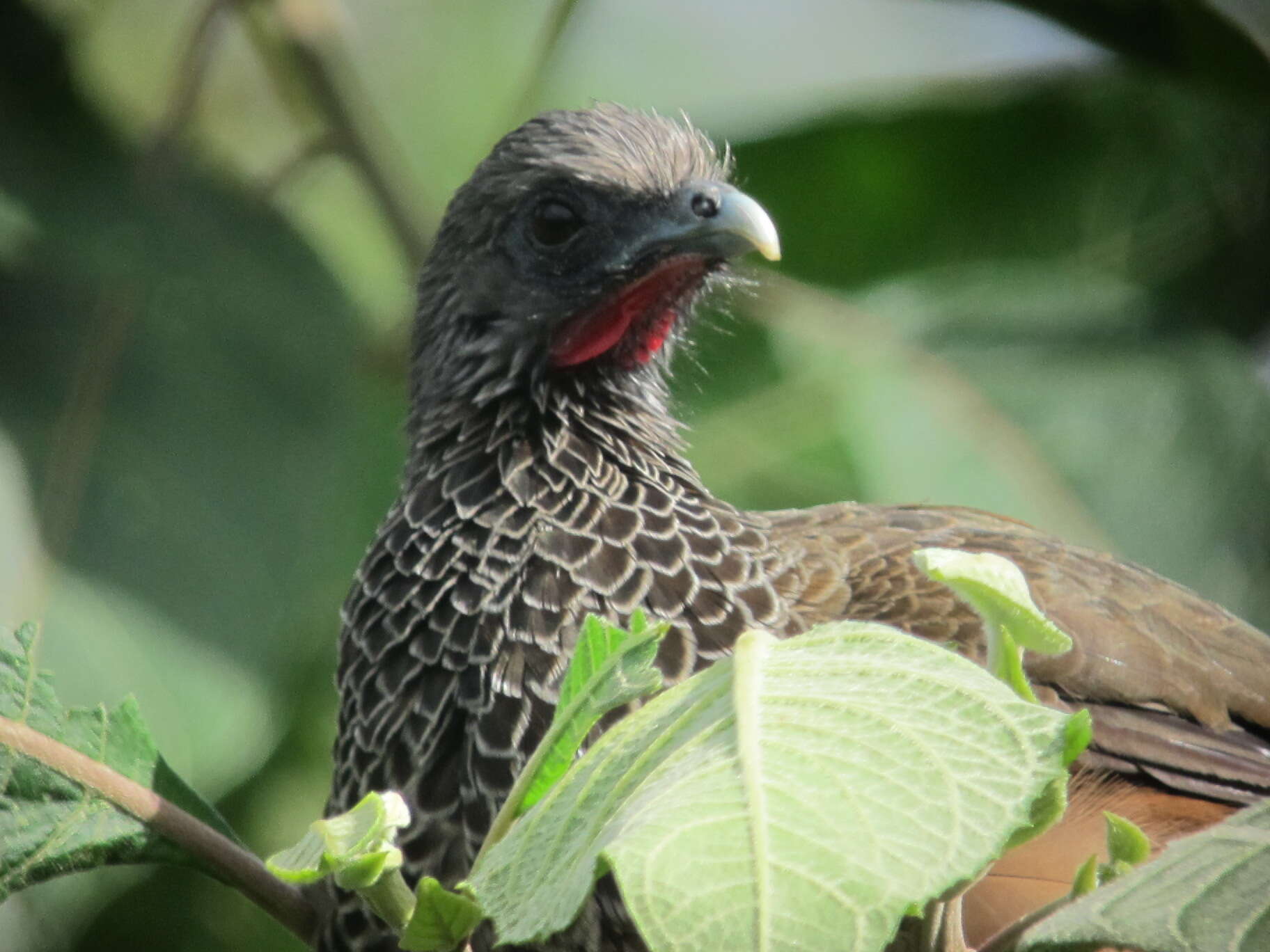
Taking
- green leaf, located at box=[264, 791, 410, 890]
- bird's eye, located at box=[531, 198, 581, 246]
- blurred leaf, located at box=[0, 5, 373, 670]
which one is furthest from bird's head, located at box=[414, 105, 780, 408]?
green leaf, located at box=[264, 791, 410, 890]

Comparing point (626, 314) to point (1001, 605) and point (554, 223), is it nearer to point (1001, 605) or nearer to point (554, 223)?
point (554, 223)

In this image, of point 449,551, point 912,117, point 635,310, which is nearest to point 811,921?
point 449,551

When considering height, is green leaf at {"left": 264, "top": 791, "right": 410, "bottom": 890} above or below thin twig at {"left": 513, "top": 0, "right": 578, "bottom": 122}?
below

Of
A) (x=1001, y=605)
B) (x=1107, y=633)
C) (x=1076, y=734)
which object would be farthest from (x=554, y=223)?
(x=1076, y=734)

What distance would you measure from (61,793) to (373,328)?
3.08 m

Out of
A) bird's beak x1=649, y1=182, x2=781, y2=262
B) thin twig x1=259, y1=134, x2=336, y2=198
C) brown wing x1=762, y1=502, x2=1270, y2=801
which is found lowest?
brown wing x1=762, y1=502, x2=1270, y2=801

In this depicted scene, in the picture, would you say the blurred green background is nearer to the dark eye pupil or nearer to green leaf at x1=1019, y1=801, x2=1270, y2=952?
the dark eye pupil

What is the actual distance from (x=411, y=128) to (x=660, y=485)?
2.94 metres

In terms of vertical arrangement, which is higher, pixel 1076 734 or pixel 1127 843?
pixel 1076 734

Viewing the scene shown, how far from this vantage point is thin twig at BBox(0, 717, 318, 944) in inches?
47.7

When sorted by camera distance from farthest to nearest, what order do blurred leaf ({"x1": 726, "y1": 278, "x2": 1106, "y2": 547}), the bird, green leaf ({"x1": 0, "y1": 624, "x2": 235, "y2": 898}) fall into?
1. blurred leaf ({"x1": 726, "y1": 278, "x2": 1106, "y2": 547})
2. the bird
3. green leaf ({"x1": 0, "y1": 624, "x2": 235, "y2": 898})

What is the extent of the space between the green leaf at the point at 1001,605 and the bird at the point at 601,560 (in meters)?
1.08

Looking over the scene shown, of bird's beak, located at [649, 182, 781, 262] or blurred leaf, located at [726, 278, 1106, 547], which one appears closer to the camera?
bird's beak, located at [649, 182, 781, 262]

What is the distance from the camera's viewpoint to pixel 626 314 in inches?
109
